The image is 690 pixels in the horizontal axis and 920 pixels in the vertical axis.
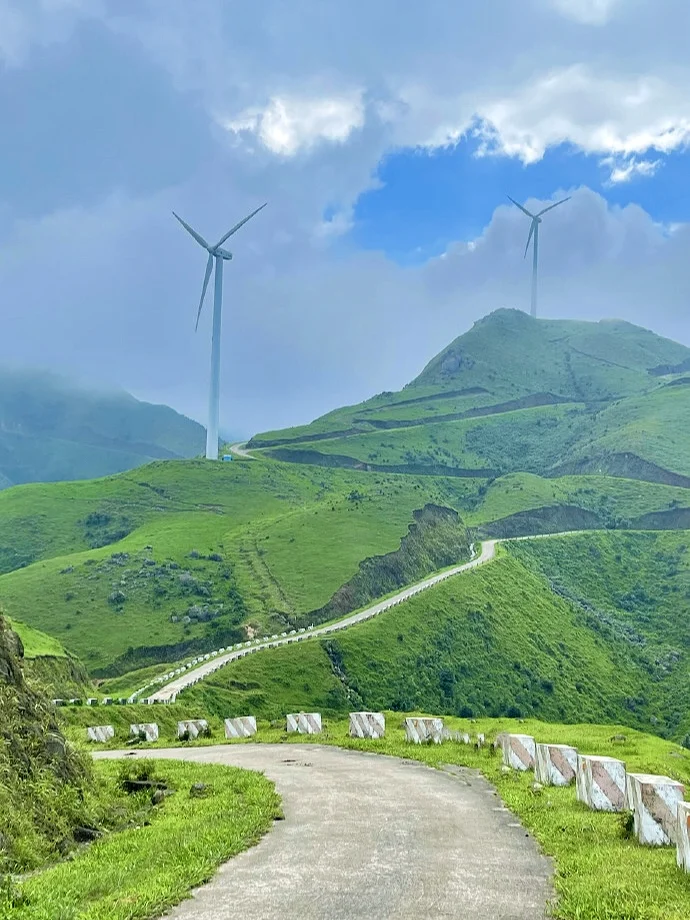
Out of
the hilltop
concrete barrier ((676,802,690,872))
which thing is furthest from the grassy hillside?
concrete barrier ((676,802,690,872))

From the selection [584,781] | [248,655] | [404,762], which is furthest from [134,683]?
[584,781]

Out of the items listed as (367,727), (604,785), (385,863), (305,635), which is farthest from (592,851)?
(305,635)

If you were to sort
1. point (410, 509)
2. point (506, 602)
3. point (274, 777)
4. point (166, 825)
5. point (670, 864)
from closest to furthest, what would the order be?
1. point (670, 864)
2. point (166, 825)
3. point (274, 777)
4. point (506, 602)
5. point (410, 509)

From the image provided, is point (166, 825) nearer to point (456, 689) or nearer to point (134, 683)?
point (134, 683)

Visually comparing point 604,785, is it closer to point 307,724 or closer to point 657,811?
point 657,811

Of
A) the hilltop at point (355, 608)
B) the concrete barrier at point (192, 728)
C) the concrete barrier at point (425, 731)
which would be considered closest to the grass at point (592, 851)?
the concrete barrier at point (425, 731)

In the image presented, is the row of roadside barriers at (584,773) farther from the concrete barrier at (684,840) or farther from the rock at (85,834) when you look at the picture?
the rock at (85,834)
